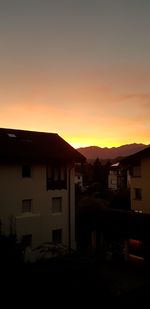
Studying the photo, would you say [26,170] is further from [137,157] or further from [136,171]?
[136,171]

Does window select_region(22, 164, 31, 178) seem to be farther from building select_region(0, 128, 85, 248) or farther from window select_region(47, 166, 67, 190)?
window select_region(47, 166, 67, 190)

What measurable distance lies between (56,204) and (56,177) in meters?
2.14

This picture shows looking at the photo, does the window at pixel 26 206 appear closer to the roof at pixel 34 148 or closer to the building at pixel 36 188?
the building at pixel 36 188

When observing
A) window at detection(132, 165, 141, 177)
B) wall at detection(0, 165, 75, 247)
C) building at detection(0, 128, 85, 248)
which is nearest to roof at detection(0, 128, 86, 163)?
building at detection(0, 128, 85, 248)

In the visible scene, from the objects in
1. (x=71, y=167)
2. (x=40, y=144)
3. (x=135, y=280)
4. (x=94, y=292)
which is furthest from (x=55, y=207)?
(x=94, y=292)

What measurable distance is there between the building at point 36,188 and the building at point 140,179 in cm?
577

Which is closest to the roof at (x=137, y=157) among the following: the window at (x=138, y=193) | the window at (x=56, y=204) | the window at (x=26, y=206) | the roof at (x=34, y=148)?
the window at (x=138, y=193)

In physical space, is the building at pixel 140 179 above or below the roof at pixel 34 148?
below

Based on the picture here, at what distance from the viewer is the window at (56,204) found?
2738cm

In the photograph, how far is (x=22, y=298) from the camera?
41.5ft

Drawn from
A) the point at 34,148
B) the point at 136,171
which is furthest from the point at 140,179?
the point at 34,148

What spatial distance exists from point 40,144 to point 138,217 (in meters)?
9.58

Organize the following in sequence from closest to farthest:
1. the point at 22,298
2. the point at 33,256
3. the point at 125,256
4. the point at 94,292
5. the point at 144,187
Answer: the point at 22,298
the point at 94,292
the point at 33,256
the point at 125,256
the point at 144,187

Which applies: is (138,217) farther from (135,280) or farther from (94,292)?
(94,292)
